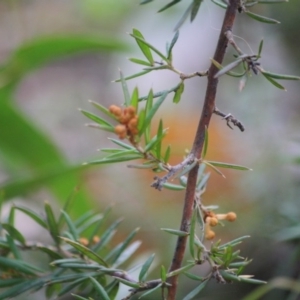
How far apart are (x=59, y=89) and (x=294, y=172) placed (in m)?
0.85

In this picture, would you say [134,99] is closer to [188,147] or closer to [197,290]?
[197,290]

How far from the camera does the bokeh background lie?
47 cm

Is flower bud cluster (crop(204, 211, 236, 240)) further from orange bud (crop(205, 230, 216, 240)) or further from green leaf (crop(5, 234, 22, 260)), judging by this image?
green leaf (crop(5, 234, 22, 260))

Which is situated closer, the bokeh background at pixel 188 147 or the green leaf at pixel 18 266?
the green leaf at pixel 18 266

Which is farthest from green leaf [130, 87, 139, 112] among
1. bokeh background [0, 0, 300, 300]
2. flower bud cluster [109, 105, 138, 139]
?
bokeh background [0, 0, 300, 300]

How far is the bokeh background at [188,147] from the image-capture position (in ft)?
1.54

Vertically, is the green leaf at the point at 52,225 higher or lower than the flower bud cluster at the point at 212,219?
→ lower

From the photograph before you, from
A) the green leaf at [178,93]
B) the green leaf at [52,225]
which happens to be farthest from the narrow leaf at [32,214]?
the green leaf at [178,93]

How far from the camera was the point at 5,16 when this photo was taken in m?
1.32

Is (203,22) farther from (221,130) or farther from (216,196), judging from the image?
(216,196)

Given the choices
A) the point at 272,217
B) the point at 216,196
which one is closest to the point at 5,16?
the point at 216,196

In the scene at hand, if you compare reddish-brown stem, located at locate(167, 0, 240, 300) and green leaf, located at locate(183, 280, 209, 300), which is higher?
reddish-brown stem, located at locate(167, 0, 240, 300)

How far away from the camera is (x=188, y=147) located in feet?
2.27

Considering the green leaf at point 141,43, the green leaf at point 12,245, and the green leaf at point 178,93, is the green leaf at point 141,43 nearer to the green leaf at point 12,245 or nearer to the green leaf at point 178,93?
the green leaf at point 178,93
